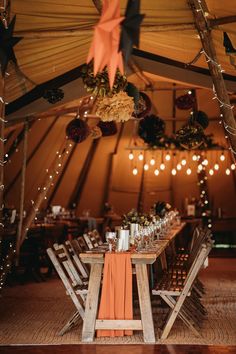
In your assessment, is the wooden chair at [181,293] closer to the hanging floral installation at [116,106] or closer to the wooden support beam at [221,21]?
the hanging floral installation at [116,106]

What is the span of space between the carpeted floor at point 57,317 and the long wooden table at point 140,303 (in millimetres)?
106

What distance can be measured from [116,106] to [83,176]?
22.8 feet

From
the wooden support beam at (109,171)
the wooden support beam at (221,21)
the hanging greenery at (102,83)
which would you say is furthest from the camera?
the wooden support beam at (109,171)

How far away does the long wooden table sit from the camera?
456 cm

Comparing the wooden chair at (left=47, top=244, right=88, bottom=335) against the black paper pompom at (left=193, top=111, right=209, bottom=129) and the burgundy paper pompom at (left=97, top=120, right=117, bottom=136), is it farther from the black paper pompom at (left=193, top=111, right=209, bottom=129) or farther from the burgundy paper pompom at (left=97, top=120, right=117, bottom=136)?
the burgundy paper pompom at (left=97, top=120, right=117, bottom=136)

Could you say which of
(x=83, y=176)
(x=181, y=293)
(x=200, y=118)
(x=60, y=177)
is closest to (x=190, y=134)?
(x=200, y=118)

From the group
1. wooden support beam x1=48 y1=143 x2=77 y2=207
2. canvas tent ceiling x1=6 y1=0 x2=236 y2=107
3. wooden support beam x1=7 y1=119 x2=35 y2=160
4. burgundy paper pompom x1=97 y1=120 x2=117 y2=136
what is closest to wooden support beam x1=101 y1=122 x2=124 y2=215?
wooden support beam x1=48 y1=143 x2=77 y2=207

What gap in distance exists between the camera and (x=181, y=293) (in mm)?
4648

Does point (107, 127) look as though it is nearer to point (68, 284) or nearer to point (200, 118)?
point (200, 118)

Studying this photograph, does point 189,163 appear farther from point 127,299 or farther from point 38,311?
point 127,299

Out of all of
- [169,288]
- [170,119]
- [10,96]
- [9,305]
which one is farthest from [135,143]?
[169,288]

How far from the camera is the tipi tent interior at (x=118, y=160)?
4.61 metres

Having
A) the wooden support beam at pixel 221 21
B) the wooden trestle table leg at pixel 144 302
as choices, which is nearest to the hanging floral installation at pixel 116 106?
the wooden support beam at pixel 221 21

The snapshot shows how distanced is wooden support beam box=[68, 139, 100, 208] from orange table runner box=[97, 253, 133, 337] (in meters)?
7.45
